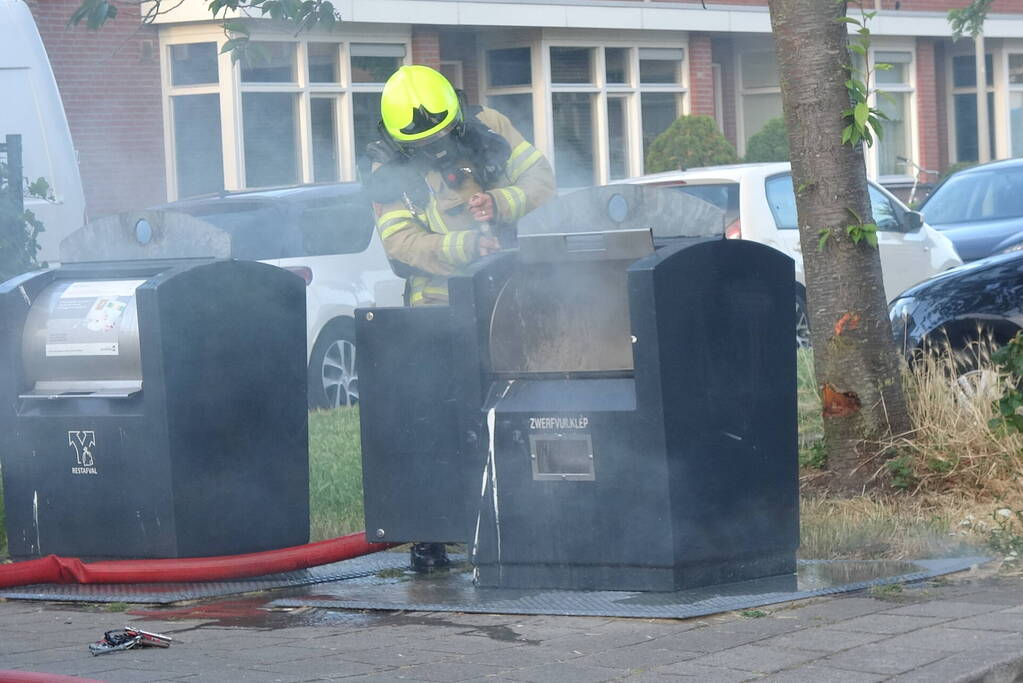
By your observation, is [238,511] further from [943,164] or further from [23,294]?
[943,164]

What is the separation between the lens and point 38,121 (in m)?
10.2

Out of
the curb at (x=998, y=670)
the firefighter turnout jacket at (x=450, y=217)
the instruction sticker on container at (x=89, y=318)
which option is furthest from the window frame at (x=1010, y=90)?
the curb at (x=998, y=670)

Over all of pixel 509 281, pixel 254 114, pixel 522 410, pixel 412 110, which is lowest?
pixel 522 410

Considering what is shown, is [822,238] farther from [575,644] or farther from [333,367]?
[333,367]

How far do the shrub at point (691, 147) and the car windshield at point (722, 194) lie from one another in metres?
8.24

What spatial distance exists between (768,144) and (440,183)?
654 inches

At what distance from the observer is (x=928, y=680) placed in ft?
13.9

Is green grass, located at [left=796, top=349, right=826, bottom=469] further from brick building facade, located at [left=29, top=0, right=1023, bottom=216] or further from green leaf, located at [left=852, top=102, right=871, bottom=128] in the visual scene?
brick building facade, located at [left=29, top=0, right=1023, bottom=216]

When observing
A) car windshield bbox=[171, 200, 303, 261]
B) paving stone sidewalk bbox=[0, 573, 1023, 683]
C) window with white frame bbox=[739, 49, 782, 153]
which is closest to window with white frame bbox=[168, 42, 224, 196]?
car windshield bbox=[171, 200, 303, 261]

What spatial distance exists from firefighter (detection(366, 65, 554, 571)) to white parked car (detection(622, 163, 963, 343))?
625 cm

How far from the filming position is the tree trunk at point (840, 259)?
7.12m

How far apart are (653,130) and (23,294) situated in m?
17.6

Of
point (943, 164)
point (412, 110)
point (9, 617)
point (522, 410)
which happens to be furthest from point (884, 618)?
point (943, 164)

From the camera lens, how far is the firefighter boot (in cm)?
621
